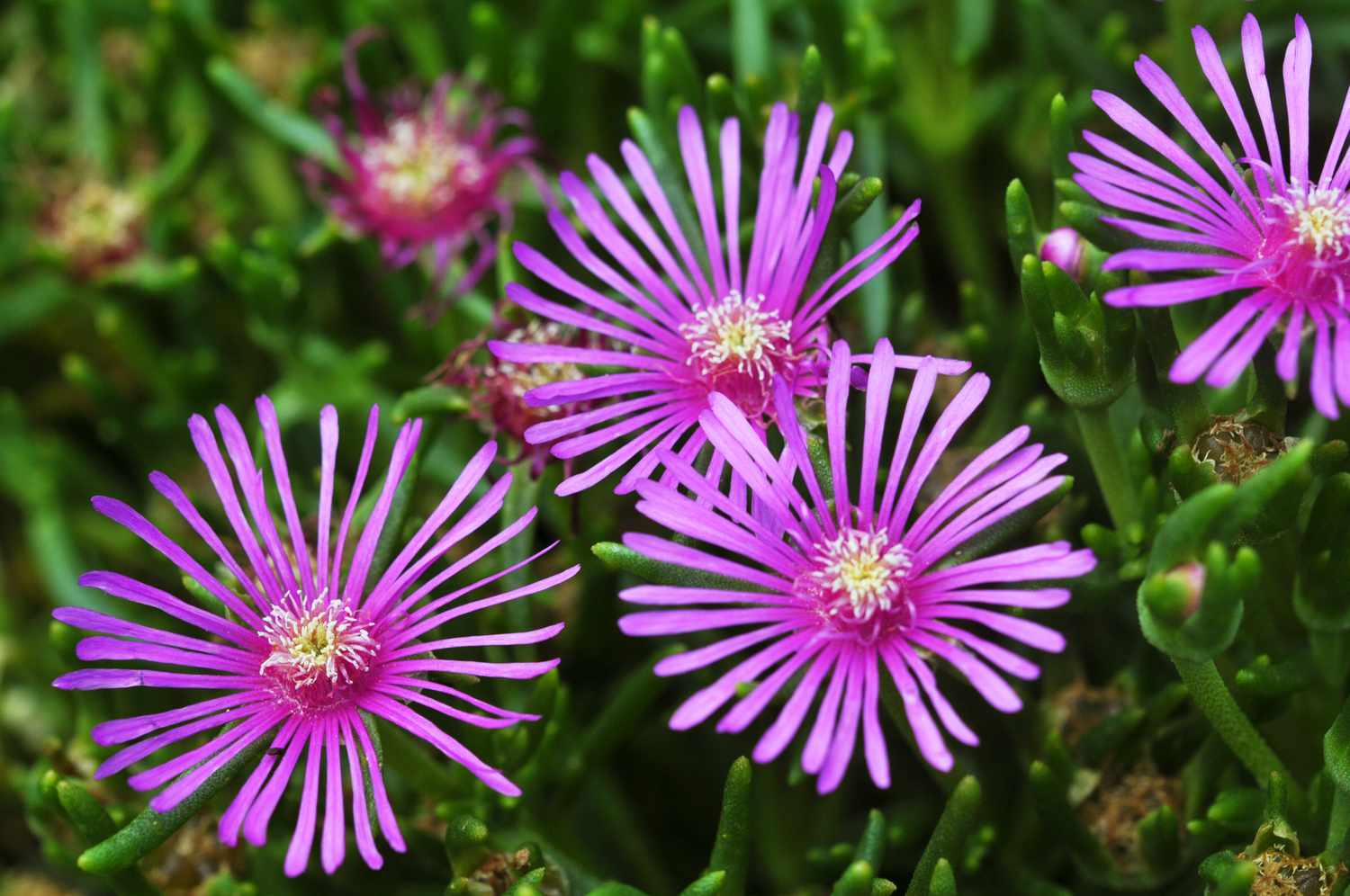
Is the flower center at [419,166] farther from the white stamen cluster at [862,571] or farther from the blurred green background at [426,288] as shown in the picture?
the white stamen cluster at [862,571]

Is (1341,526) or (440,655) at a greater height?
(1341,526)

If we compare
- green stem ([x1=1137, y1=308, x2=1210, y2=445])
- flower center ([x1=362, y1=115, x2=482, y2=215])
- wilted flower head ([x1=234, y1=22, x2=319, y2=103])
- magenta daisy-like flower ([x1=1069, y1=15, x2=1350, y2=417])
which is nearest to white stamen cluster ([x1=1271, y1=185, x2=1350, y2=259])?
magenta daisy-like flower ([x1=1069, y1=15, x2=1350, y2=417])

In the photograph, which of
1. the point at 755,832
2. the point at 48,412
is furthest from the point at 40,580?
the point at 755,832

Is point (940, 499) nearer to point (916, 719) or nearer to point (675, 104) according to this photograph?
point (916, 719)

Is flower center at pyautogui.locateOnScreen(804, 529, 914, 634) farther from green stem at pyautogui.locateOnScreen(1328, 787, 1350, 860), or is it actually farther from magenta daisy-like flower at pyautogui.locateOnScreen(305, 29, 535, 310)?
magenta daisy-like flower at pyautogui.locateOnScreen(305, 29, 535, 310)

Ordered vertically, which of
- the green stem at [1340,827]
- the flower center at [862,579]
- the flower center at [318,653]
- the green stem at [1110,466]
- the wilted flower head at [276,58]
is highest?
the wilted flower head at [276,58]

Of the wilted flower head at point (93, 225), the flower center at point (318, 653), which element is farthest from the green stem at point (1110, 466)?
the wilted flower head at point (93, 225)
